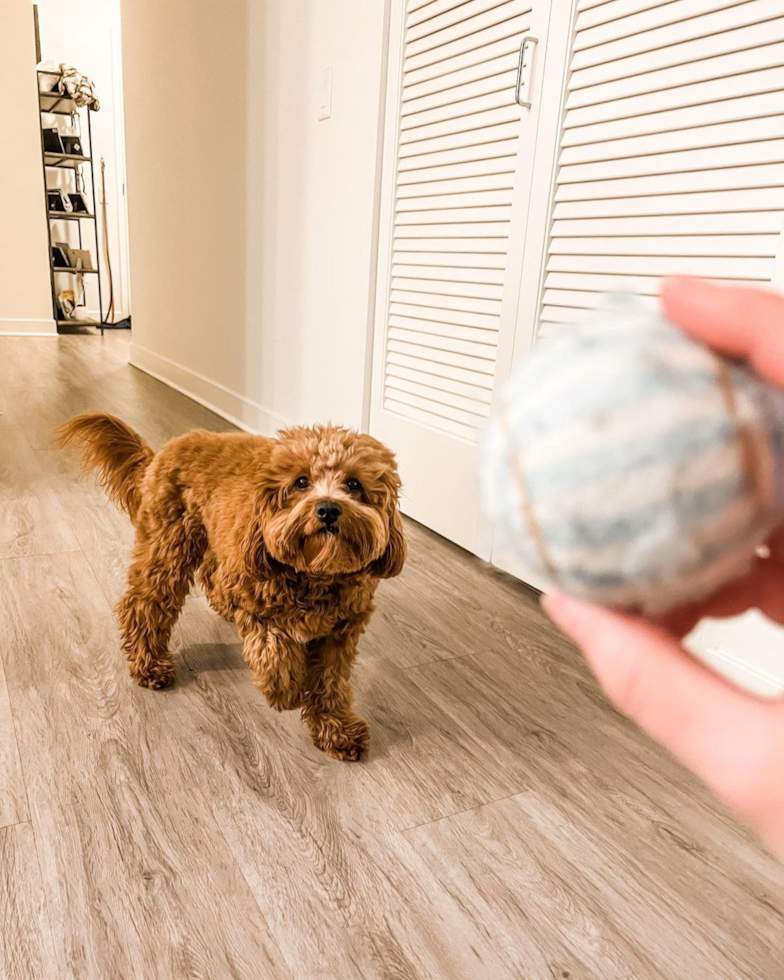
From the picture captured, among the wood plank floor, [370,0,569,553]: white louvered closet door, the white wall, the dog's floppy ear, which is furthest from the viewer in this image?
the white wall

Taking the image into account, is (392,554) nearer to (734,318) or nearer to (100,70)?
(734,318)

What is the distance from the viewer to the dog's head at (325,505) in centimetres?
102

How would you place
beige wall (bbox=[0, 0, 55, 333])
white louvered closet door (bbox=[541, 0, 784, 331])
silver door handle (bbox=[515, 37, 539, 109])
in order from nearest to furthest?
1. white louvered closet door (bbox=[541, 0, 784, 331])
2. silver door handle (bbox=[515, 37, 539, 109])
3. beige wall (bbox=[0, 0, 55, 333])

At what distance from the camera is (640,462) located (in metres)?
0.36

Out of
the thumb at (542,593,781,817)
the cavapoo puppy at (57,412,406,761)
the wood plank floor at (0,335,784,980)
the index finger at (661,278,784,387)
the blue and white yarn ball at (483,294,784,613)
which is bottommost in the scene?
the wood plank floor at (0,335,784,980)

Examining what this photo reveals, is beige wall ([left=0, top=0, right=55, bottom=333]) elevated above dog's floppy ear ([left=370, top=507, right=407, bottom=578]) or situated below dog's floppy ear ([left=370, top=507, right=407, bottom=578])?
above

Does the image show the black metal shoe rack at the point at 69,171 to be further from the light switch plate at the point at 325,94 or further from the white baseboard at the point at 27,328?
the light switch plate at the point at 325,94

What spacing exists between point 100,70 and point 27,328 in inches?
111

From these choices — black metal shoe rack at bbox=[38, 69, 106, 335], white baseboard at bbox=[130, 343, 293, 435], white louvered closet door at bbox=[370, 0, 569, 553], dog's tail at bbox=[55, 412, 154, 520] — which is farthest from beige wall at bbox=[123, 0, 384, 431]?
black metal shoe rack at bbox=[38, 69, 106, 335]

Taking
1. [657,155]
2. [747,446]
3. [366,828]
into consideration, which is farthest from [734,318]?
[657,155]

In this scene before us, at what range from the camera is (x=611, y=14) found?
1.55m

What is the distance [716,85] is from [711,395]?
1.32 metres

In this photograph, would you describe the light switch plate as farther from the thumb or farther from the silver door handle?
the thumb

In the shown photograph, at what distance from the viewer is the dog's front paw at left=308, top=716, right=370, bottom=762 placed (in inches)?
47.8
